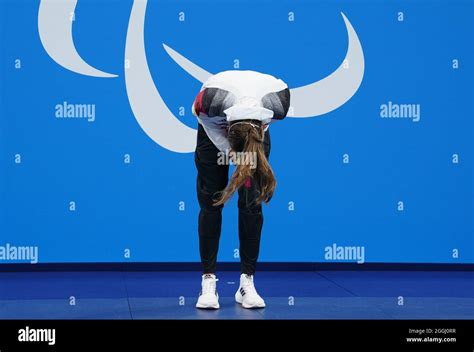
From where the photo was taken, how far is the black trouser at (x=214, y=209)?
3.92 metres

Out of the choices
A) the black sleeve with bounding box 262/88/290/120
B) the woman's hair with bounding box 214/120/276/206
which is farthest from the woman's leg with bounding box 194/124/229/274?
the black sleeve with bounding box 262/88/290/120

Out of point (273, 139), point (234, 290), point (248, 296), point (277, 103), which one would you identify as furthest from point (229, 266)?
point (277, 103)

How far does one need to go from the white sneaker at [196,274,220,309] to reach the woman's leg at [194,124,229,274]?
37 mm

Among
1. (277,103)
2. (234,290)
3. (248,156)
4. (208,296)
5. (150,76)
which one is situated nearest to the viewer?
(248,156)

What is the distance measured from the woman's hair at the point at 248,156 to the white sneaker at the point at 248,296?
49cm

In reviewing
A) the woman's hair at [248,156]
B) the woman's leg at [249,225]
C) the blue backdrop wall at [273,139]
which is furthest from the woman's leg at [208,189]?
the blue backdrop wall at [273,139]

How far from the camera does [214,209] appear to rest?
3.97 metres

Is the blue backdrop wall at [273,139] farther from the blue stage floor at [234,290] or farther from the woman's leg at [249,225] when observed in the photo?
the woman's leg at [249,225]

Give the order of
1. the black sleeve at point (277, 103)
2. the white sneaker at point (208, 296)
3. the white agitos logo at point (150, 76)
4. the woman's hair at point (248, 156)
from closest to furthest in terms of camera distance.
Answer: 1. the woman's hair at point (248, 156)
2. the black sleeve at point (277, 103)
3. the white sneaker at point (208, 296)
4. the white agitos logo at point (150, 76)

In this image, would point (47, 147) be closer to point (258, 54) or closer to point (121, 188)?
point (121, 188)

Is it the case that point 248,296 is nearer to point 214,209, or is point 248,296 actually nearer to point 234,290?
point 214,209

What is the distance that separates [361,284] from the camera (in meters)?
4.89

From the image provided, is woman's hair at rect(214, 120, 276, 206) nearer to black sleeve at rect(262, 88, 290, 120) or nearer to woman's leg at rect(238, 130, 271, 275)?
black sleeve at rect(262, 88, 290, 120)

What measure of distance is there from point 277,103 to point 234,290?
4.35 ft
